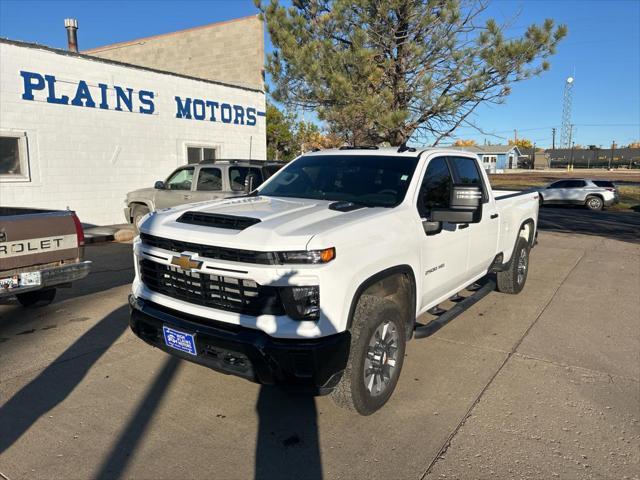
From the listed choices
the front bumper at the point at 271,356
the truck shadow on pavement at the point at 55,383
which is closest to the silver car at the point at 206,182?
the truck shadow on pavement at the point at 55,383

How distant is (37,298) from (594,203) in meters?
23.7

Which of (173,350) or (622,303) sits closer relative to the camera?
(173,350)

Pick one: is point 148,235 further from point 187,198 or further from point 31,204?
point 31,204

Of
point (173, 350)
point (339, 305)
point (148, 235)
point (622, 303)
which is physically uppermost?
point (148, 235)

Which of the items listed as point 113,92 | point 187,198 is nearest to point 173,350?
point 187,198

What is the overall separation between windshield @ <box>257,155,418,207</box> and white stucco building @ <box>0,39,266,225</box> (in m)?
8.62

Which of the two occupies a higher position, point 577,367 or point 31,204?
point 31,204

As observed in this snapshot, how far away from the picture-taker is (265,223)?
324cm

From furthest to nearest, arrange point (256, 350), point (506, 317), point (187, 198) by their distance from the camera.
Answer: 1. point (187, 198)
2. point (506, 317)
3. point (256, 350)

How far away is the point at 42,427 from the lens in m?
3.31

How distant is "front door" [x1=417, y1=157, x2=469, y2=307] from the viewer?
4043 millimetres

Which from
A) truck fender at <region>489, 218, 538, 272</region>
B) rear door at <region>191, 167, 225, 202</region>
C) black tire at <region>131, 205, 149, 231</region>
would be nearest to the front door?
truck fender at <region>489, 218, 538, 272</region>

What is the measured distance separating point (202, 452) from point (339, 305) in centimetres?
126

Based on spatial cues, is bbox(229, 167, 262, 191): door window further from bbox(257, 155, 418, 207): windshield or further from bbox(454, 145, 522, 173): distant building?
bbox(454, 145, 522, 173): distant building
